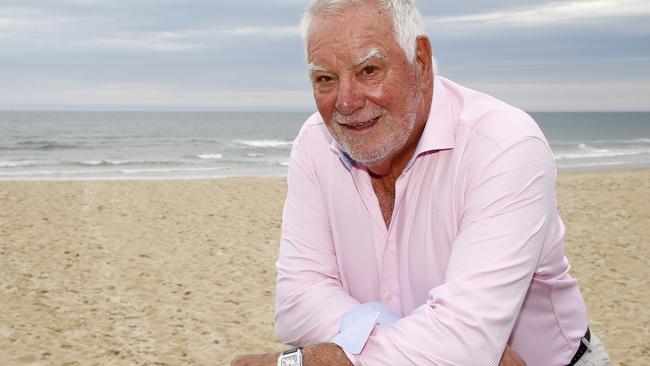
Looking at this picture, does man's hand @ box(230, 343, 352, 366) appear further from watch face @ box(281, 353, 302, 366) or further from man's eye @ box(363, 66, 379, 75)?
man's eye @ box(363, 66, 379, 75)

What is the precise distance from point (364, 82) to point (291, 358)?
0.73 m

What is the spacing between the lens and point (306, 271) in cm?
194

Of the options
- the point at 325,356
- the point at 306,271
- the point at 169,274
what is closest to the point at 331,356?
the point at 325,356

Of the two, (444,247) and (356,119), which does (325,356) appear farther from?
(356,119)

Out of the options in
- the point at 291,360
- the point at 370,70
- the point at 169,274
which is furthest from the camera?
the point at 169,274

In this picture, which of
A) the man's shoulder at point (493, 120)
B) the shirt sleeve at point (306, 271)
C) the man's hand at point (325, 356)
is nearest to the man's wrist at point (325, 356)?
the man's hand at point (325, 356)

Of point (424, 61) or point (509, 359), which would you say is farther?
point (424, 61)

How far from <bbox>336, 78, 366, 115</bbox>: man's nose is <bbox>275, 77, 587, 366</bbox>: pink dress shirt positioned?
207 millimetres

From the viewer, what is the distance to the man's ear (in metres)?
1.81

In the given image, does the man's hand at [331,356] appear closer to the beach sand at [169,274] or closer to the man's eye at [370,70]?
the man's eye at [370,70]

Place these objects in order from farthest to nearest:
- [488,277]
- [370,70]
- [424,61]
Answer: [424,61], [370,70], [488,277]

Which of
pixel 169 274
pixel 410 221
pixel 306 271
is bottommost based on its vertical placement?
pixel 169 274

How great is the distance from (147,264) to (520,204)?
836 cm

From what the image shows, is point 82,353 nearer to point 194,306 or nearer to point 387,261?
point 194,306
